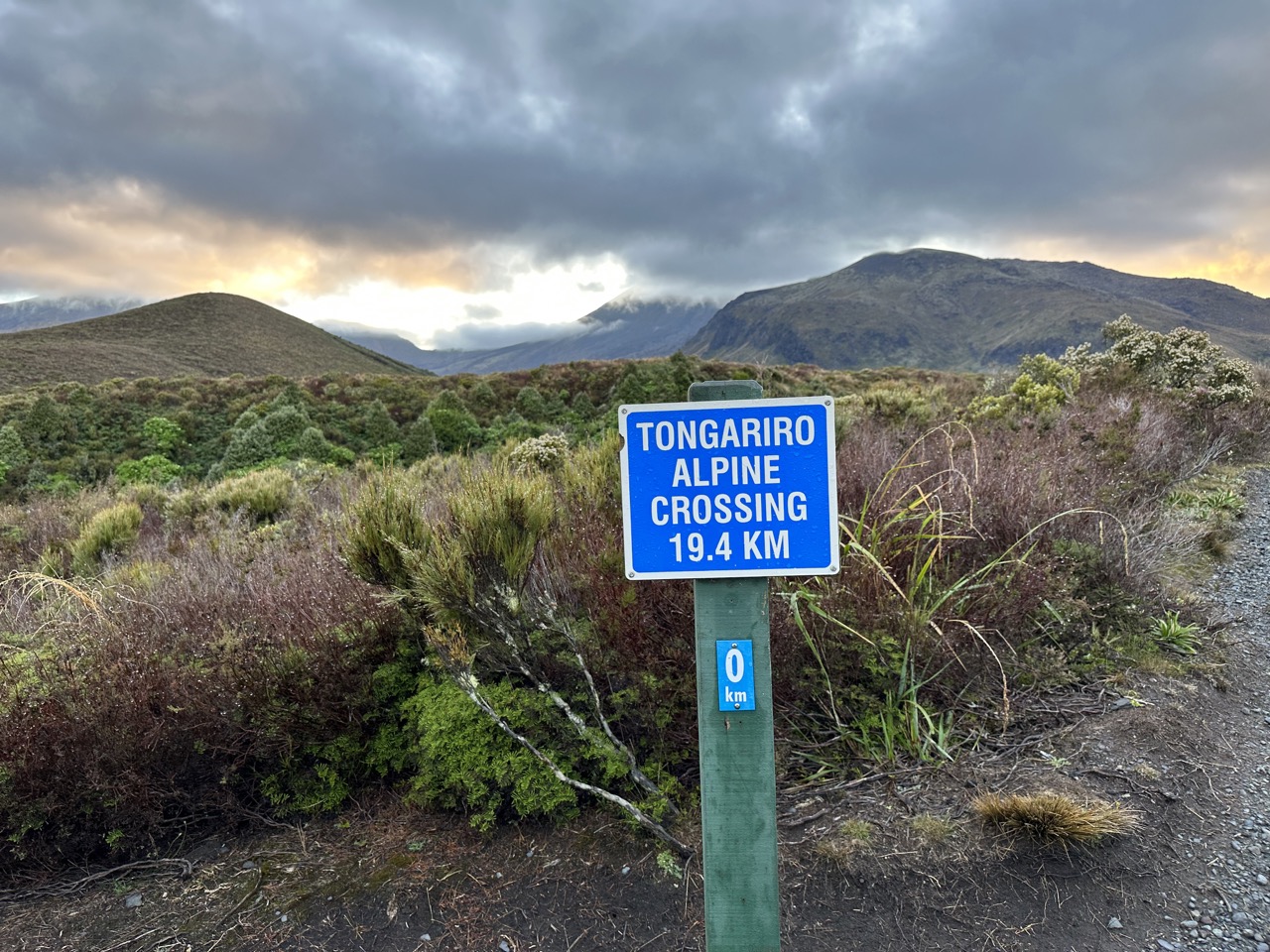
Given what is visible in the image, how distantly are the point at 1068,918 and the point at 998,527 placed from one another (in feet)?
7.42

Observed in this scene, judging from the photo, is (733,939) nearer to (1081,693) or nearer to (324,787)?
(324,787)

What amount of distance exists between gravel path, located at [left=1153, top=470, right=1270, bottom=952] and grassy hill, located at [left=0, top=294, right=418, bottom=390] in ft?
114

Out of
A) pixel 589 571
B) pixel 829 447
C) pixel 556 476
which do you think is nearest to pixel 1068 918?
pixel 829 447

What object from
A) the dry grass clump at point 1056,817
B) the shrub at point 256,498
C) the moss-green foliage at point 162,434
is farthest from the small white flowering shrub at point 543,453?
the moss-green foliage at point 162,434

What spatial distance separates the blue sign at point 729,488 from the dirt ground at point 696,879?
1473 mm

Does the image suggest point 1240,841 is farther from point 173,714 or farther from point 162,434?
point 162,434

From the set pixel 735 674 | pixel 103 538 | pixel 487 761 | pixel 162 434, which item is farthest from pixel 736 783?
pixel 162 434

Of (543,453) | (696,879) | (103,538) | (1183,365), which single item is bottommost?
(696,879)

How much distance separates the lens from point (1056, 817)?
7.69ft

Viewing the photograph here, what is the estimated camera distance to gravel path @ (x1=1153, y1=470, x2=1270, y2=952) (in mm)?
2062

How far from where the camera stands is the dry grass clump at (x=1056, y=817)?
2.33m

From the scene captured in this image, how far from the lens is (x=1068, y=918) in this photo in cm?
213

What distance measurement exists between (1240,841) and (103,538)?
9345mm

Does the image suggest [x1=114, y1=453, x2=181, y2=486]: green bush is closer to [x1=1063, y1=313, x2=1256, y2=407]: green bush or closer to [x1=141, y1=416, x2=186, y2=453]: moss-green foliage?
[x1=141, y1=416, x2=186, y2=453]: moss-green foliage
